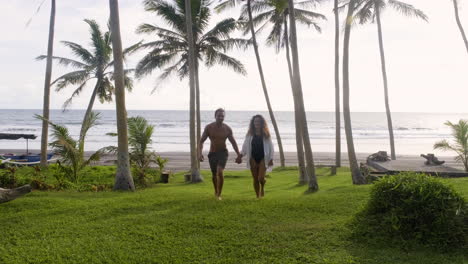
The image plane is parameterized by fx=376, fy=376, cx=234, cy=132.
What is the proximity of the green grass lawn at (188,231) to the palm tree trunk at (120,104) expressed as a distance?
131cm

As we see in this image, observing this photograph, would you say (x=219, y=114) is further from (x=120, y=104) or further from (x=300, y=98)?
(x=300, y=98)

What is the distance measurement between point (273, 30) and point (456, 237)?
13891 mm

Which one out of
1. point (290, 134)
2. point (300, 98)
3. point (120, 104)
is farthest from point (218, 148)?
point (290, 134)

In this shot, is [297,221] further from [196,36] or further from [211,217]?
Answer: [196,36]

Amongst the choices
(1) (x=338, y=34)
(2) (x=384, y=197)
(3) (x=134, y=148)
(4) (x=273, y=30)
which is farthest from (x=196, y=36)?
(2) (x=384, y=197)

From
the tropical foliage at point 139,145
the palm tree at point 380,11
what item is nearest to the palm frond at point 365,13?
the palm tree at point 380,11

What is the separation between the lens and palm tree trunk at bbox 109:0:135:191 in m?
8.26

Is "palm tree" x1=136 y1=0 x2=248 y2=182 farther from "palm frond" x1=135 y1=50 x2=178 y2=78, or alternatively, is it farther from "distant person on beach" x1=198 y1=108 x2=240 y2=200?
"distant person on beach" x1=198 y1=108 x2=240 y2=200

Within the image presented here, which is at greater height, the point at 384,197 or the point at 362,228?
the point at 384,197

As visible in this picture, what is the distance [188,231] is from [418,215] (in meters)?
2.80

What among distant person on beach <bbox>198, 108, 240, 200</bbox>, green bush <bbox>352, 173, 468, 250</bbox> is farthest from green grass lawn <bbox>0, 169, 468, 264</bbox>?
distant person on beach <bbox>198, 108, 240, 200</bbox>

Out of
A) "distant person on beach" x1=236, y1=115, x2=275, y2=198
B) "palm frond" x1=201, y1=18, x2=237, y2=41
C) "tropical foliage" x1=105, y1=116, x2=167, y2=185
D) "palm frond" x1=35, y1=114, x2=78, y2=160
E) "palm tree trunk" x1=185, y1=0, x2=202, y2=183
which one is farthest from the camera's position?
"palm frond" x1=201, y1=18, x2=237, y2=41

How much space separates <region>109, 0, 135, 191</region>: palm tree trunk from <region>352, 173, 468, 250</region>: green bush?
17.4 feet

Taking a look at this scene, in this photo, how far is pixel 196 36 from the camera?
51.9 feet
